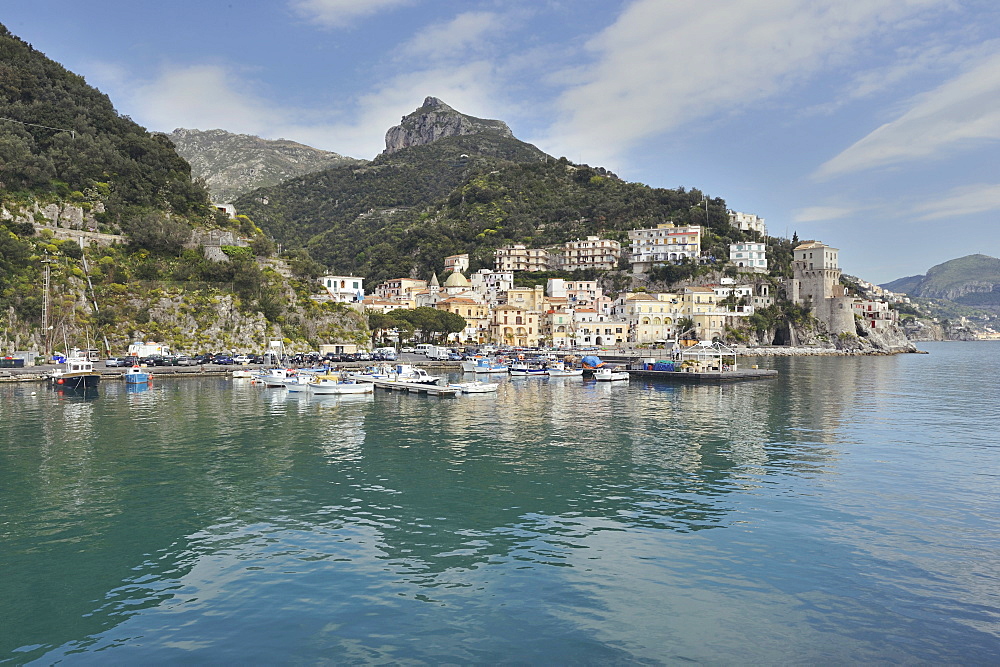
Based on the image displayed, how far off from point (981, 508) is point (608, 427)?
18024mm

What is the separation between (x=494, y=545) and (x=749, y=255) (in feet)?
452

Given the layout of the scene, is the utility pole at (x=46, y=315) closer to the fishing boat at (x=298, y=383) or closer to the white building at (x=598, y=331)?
the fishing boat at (x=298, y=383)

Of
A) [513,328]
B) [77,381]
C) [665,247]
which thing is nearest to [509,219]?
[665,247]

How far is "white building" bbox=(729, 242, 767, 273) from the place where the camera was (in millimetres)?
137125

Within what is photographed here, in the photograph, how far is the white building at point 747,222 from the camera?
520 ft

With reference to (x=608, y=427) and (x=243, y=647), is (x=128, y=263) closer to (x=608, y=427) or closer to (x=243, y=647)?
(x=608, y=427)

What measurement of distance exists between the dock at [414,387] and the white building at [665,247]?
96.2 m

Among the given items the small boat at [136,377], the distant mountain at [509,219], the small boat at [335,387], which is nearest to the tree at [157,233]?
the small boat at [136,377]

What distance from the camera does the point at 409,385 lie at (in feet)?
171

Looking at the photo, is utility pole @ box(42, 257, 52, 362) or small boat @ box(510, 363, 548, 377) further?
small boat @ box(510, 363, 548, 377)

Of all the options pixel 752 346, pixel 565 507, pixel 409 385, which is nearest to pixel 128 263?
pixel 409 385

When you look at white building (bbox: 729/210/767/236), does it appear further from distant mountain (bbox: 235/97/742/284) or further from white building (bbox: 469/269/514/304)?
white building (bbox: 469/269/514/304)

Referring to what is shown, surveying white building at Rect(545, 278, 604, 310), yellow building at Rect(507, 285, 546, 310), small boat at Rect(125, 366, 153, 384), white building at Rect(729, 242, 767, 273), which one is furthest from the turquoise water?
white building at Rect(729, 242, 767, 273)

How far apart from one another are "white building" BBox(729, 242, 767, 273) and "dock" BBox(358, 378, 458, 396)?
106032 millimetres
